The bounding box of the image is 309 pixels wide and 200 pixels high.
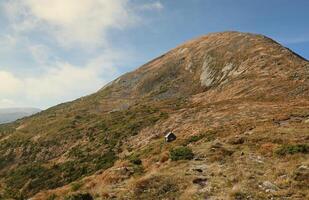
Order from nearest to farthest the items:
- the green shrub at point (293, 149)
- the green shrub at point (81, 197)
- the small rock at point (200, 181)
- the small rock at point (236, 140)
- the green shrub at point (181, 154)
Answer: the green shrub at point (81, 197), the small rock at point (200, 181), the green shrub at point (293, 149), the green shrub at point (181, 154), the small rock at point (236, 140)

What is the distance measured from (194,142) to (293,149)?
30.3ft

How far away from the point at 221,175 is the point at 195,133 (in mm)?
12917

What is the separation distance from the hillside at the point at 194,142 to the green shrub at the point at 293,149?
6 cm

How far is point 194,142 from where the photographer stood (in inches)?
1162

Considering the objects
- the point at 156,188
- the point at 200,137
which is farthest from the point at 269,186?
the point at 200,137

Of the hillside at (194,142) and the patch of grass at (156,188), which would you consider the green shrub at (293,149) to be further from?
the patch of grass at (156,188)

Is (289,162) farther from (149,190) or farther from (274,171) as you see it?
(149,190)

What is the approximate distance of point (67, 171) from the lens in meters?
38.7

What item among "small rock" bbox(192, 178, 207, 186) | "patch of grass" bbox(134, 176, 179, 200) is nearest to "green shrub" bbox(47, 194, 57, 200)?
"patch of grass" bbox(134, 176, 179, 200)

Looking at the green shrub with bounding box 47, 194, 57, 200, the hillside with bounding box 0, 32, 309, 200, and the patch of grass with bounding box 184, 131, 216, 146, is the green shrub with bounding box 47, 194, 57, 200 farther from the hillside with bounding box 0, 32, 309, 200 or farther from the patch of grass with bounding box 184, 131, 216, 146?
the patch of grass with bounding box 184, 131, 216, 146

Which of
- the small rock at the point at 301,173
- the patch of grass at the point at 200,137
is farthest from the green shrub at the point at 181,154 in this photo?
the small rock at the point at 301,173

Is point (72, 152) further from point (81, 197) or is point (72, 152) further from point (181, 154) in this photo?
point (81, 197)

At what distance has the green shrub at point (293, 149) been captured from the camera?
21891 mm

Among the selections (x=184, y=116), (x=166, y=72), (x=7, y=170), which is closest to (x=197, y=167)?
(x=184, y=116)
